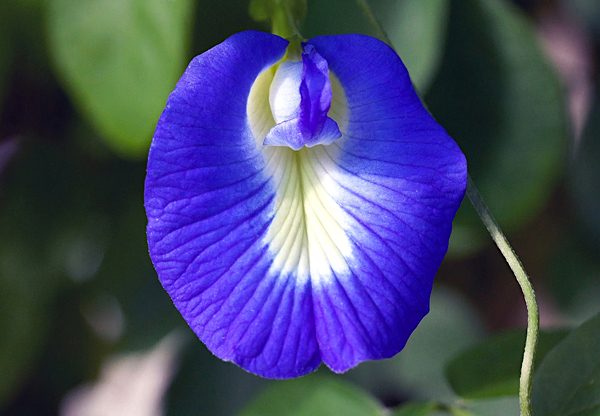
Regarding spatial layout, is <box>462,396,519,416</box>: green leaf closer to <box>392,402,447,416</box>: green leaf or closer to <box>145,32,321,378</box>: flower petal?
<box>392,402,447,416</box>: green leaf

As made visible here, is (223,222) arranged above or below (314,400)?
above

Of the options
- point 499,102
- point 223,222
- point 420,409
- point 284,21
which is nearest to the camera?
point 223,222

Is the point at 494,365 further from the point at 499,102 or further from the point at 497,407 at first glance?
the point at 499,102

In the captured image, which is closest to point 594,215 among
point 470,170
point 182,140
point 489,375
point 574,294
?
point 574,294

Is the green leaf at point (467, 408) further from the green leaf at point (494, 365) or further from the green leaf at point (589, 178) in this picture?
the green leaf at point (589, 178)

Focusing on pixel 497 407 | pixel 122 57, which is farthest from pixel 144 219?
pixel 497 407

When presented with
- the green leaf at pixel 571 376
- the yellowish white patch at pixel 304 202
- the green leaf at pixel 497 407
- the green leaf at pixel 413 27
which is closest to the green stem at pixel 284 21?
the yellowish white patch at pixel 304 202

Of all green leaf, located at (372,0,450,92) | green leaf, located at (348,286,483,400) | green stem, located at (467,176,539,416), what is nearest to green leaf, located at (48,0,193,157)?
green leaf, located at (372,0,450,92)
